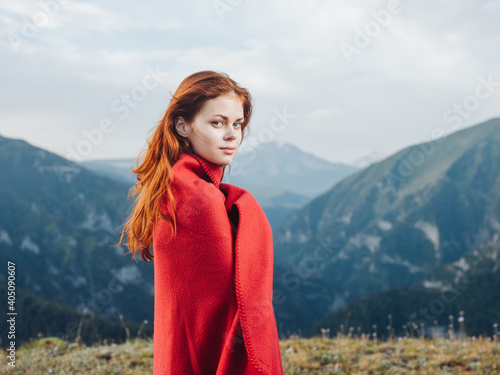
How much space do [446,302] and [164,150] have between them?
129 meters

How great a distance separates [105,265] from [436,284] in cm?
9469

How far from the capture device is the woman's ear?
9.92 feet

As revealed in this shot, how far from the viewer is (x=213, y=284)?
263cm

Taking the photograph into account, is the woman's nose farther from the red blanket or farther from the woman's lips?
the red blanket

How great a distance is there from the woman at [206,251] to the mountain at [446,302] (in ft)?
350

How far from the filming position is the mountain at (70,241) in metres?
134

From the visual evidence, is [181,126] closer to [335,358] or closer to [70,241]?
[335,358]

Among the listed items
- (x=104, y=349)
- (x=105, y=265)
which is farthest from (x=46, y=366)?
(x=105, y=265)

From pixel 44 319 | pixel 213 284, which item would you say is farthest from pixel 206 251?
pixel 44 319

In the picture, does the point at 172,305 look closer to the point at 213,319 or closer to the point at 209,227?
the point at 213,319

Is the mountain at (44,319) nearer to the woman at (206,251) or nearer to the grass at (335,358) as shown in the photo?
the grass at (335,358)

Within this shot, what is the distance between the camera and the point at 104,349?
8391 mm

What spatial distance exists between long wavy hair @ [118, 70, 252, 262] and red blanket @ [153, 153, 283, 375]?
113mm

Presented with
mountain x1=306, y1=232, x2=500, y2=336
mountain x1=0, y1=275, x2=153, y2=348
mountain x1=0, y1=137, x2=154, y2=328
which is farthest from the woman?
mountain x1=0, y1=137, x2=154, y2=328
